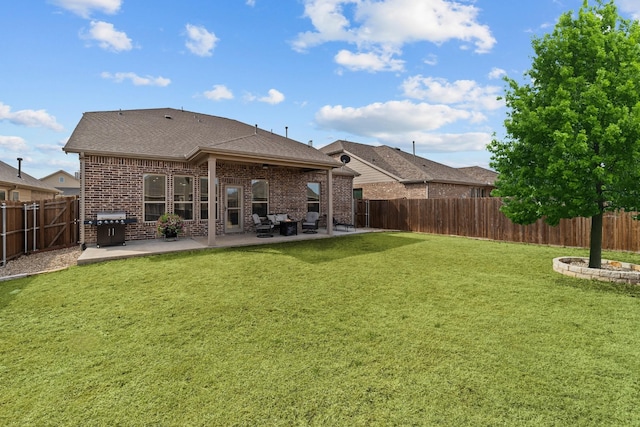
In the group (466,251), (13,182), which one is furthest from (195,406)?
(13,182)

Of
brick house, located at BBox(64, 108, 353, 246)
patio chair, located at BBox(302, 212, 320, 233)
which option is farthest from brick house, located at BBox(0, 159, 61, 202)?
patio chair, located at BBox(302, 212, 320, 233)

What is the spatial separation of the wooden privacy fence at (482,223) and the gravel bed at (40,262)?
13.9 m

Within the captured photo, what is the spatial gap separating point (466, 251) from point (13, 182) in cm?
Result: 2624

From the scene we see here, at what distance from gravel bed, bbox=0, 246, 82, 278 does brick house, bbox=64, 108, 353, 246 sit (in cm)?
99

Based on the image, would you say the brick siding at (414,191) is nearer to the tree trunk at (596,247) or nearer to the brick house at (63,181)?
the tree trunk at (596,247)

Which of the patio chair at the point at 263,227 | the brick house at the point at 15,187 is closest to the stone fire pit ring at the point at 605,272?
the patio chair at the point at 263,227

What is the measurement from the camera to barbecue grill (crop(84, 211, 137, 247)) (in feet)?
30.7

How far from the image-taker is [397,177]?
20.3m

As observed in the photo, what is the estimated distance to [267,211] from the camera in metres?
13.6

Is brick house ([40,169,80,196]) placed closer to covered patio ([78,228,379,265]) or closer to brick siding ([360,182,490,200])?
covered patio ([78,228,379,265])

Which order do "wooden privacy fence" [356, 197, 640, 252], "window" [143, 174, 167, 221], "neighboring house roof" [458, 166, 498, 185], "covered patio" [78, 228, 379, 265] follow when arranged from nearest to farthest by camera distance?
"covered patio" [78, 228, 379, 265] < "wooden privacy fence" [356, 197, 640, 252] < "window" [143, 174, 167, 221] < "neighboring house roof" [458, 166, 498, 185]

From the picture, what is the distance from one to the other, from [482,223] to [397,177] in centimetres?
796

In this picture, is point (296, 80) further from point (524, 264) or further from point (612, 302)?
point (612, 302)

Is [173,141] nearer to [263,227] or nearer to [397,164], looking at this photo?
[263,227]
